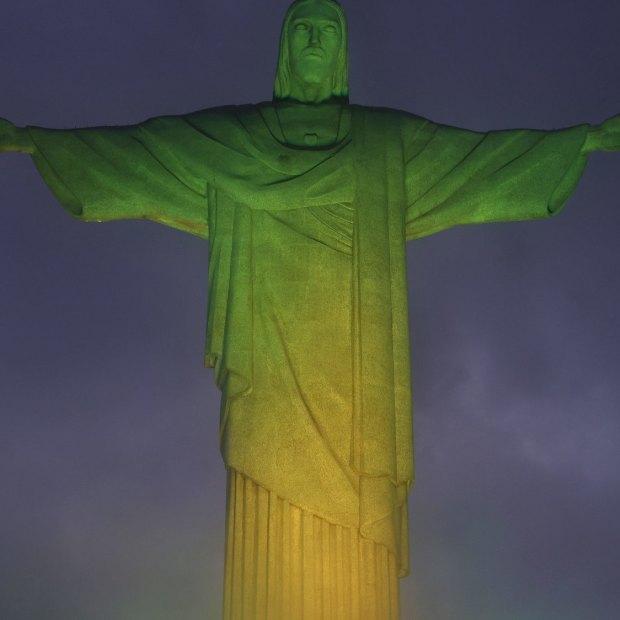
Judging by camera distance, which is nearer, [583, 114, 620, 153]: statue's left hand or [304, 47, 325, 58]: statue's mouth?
[583, 114, 620, 153]: statue's left hand

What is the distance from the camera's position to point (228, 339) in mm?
11383

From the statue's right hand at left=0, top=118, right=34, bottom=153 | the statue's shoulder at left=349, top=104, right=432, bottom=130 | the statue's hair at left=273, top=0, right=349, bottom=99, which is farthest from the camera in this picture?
the statue's hair at left=273, top=0, right=349, bottom=99

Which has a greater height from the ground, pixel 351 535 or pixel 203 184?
pixel 203 184

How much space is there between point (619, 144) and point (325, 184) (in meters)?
2.46

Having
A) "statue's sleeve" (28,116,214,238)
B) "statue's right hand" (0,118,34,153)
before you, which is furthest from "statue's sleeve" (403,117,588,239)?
"statue's right hand" (0,118,34,153)

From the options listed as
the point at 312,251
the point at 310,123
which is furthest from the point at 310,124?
the point at 312,251

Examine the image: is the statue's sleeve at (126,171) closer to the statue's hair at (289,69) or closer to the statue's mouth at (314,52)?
the statue's hair at (289,69)

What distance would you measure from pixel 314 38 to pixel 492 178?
1930 millimetres

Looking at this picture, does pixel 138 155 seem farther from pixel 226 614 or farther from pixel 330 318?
pixel 226 614

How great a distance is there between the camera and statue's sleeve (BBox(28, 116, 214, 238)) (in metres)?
12.0

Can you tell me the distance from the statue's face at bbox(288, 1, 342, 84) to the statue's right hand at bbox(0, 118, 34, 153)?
93.3 inches

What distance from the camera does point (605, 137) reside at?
12.1m

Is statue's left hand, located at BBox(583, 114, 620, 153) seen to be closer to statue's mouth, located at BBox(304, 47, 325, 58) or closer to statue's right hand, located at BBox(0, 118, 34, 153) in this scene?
statue's mouth, located at BBox(304, 47, 325, 58)

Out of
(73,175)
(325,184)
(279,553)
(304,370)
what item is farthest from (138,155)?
(279,553)
